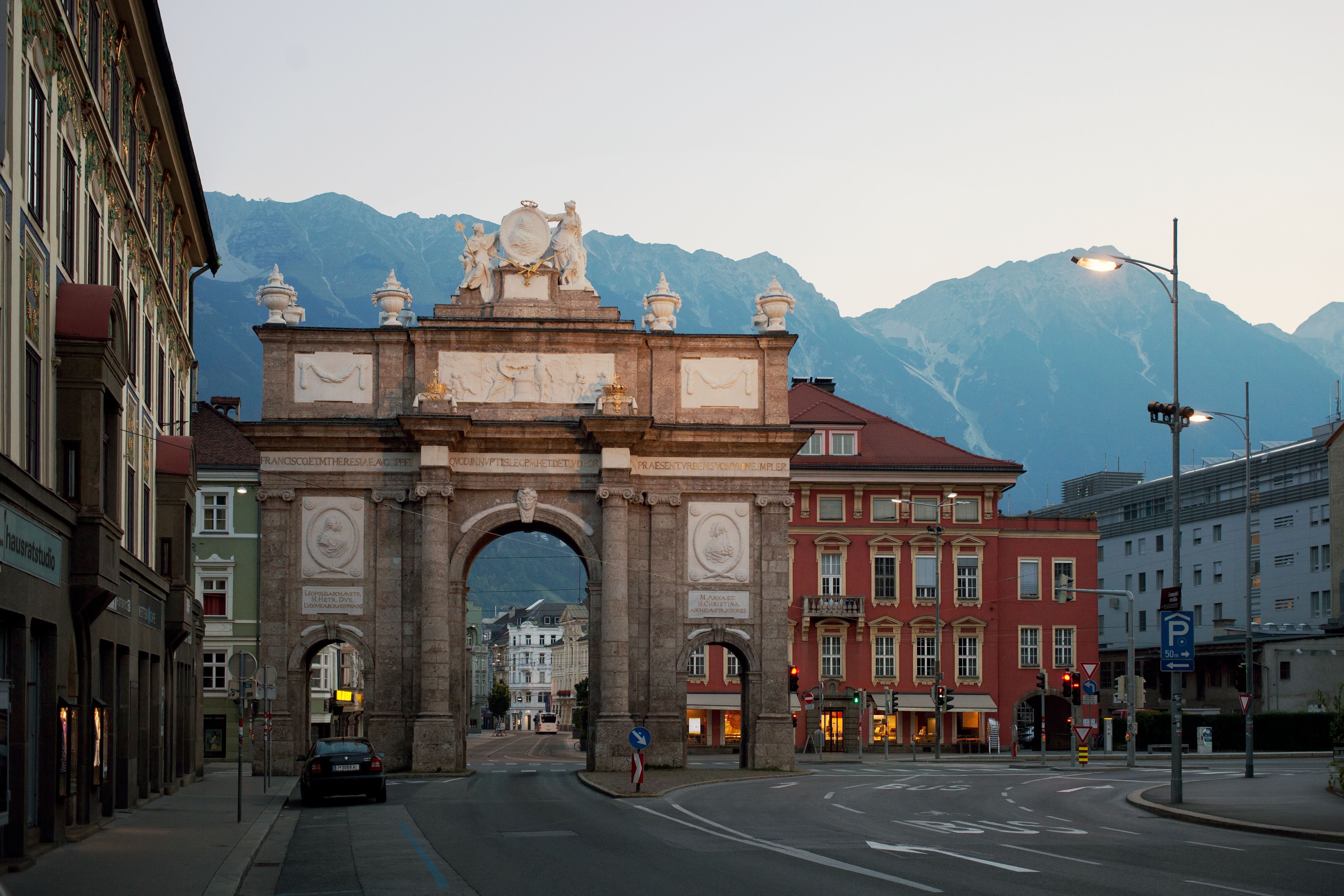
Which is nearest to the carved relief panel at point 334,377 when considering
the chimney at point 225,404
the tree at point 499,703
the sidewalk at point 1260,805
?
the sidewalk at point 1260,805

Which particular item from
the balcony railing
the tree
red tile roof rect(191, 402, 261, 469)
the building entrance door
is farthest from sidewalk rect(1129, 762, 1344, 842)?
the tree

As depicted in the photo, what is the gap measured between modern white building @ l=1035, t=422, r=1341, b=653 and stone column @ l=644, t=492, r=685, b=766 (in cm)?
5101

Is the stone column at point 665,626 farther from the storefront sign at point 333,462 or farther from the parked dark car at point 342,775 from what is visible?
the parked dark car at point 342,775

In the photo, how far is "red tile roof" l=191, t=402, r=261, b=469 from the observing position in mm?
65750

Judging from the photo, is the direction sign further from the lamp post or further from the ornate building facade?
the ornate building facade

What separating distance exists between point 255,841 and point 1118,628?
92.4 meters

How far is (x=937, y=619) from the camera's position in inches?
2415

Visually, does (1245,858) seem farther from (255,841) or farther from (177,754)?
(177,754)

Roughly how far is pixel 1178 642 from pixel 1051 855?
11913mm

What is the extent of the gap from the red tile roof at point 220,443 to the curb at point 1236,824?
44.9 m

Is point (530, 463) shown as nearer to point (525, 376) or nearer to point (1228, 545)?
point (525, 376)

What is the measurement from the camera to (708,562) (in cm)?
4997

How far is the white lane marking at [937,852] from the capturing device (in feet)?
58.8

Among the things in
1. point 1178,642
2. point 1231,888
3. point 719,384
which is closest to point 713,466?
point 719,384
